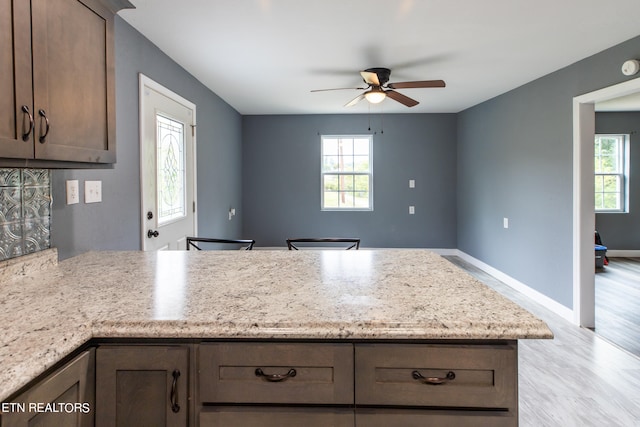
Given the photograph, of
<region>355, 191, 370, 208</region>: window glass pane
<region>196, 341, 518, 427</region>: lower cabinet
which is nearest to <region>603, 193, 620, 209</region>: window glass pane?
<region>355, 191, 370, 208</region>: window glass pane

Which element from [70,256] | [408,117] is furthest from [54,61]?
[408,117]

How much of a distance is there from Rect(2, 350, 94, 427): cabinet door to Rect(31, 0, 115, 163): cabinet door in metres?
0.71

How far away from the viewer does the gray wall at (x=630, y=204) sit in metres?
6.31

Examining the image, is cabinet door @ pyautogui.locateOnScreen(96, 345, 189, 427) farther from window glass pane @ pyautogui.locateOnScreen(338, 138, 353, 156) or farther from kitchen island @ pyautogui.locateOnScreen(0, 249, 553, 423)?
window glass pane @ pyautogui.locateOnScreen(338, 138, 353, 156)

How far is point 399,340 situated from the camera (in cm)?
104

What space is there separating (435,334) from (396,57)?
9.70ft

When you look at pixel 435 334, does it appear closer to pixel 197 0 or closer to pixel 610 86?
pixel 197 0

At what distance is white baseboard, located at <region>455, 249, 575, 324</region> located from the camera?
12.1 ft

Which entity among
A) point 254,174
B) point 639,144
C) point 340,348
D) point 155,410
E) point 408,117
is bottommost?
point 155,410

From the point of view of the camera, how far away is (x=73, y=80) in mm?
1455

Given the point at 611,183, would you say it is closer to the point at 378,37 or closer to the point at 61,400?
the point at 378,37

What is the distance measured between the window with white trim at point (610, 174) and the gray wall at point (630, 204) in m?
0.10

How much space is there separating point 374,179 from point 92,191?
4.81m

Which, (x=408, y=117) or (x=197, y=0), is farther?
(x=408, y=117)
